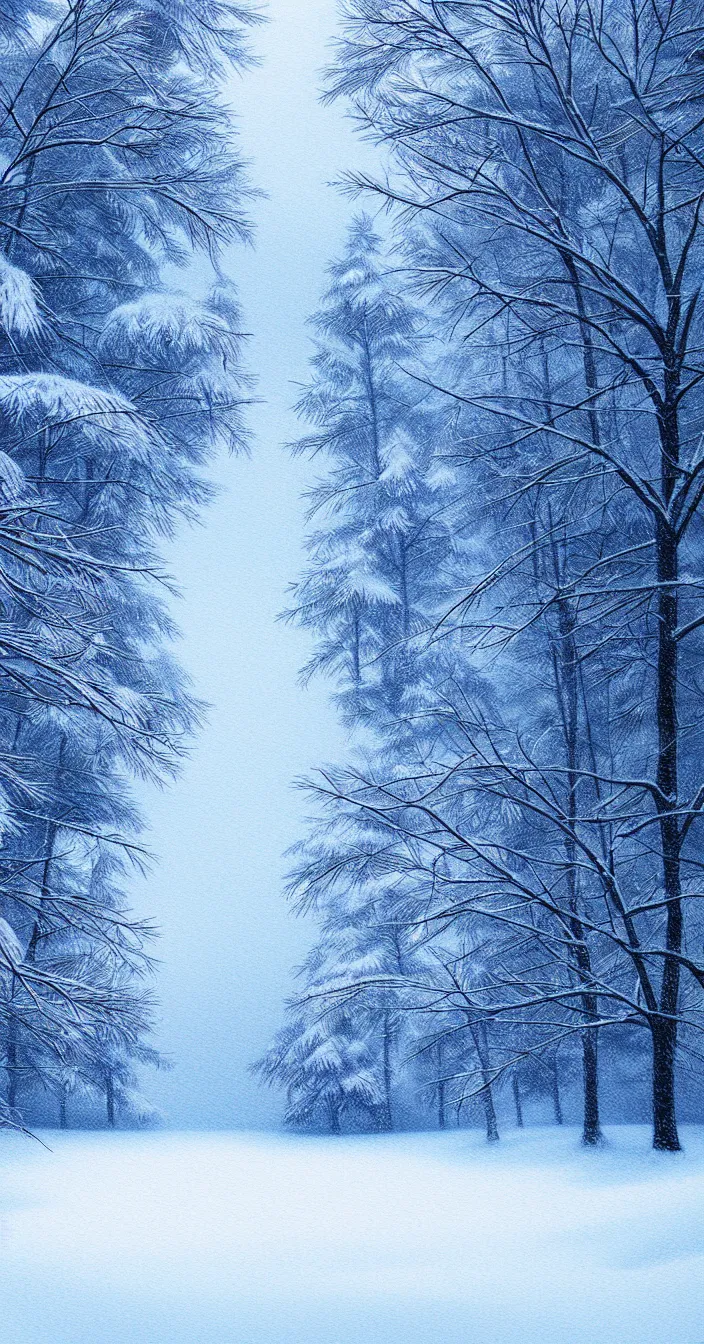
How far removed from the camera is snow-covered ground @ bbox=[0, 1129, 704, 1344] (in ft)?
9.16

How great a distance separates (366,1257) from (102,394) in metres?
4.11

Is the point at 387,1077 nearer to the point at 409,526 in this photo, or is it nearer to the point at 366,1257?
the point at 409,526

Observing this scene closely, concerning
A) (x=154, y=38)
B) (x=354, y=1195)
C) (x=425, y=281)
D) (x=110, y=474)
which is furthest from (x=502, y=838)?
(x=154, y=38)

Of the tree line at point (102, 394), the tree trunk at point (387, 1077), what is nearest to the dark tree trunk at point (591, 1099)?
the tree trunk at point (387, 1077)

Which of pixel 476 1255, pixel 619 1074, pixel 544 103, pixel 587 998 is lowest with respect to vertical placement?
pixel 619 1074

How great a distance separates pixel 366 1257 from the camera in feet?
11.5

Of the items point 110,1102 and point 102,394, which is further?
point 110,1102

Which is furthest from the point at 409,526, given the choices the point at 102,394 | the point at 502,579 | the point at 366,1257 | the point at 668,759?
the point at 366,1257

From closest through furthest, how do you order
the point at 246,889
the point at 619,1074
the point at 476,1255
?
the point at 476,1255 < the point at 619,1074 < the point at 246,889

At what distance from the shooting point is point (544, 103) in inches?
251

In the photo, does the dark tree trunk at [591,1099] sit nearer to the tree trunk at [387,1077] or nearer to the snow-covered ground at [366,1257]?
the snow-covered ground at [366,1257]

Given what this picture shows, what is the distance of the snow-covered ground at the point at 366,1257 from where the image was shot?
279cm

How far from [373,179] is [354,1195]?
206 inches

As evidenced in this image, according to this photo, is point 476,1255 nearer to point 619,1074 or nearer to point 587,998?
point 587,998
